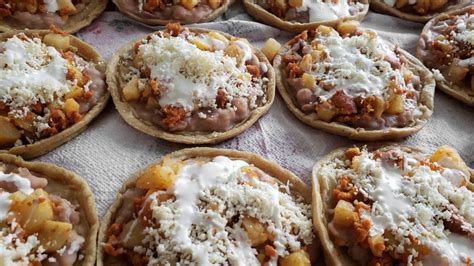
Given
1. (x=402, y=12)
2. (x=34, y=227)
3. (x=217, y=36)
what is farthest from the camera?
(x=402, y=12)

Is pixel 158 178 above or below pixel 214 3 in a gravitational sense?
below

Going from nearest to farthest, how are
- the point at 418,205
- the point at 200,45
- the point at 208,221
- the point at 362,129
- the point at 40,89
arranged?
1. the point at 208,221
2. the point at 418,205
3. the point at 40,89
4. the point at 362,129
5. the point at 200,45

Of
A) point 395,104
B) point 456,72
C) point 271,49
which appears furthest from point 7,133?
point 456,72

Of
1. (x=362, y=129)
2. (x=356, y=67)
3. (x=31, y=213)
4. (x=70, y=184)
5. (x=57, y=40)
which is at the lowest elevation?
(x=70, y=184)

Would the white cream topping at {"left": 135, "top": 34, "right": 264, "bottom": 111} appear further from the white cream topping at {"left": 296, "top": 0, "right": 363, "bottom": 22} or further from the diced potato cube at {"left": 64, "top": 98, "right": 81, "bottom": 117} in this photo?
the white cream topping at {"left": 296, "top": 0, "right": 363, "bottom": 22}

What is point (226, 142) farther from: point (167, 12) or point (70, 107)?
point (167, 12)

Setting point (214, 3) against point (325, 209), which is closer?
point (325, 209)

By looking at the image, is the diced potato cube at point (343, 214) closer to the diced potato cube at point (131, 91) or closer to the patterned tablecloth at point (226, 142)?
the patterned tablecloth at point (226, 142)

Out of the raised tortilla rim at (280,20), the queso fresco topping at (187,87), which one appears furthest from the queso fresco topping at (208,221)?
the raised tortilla rim at (280,20)
